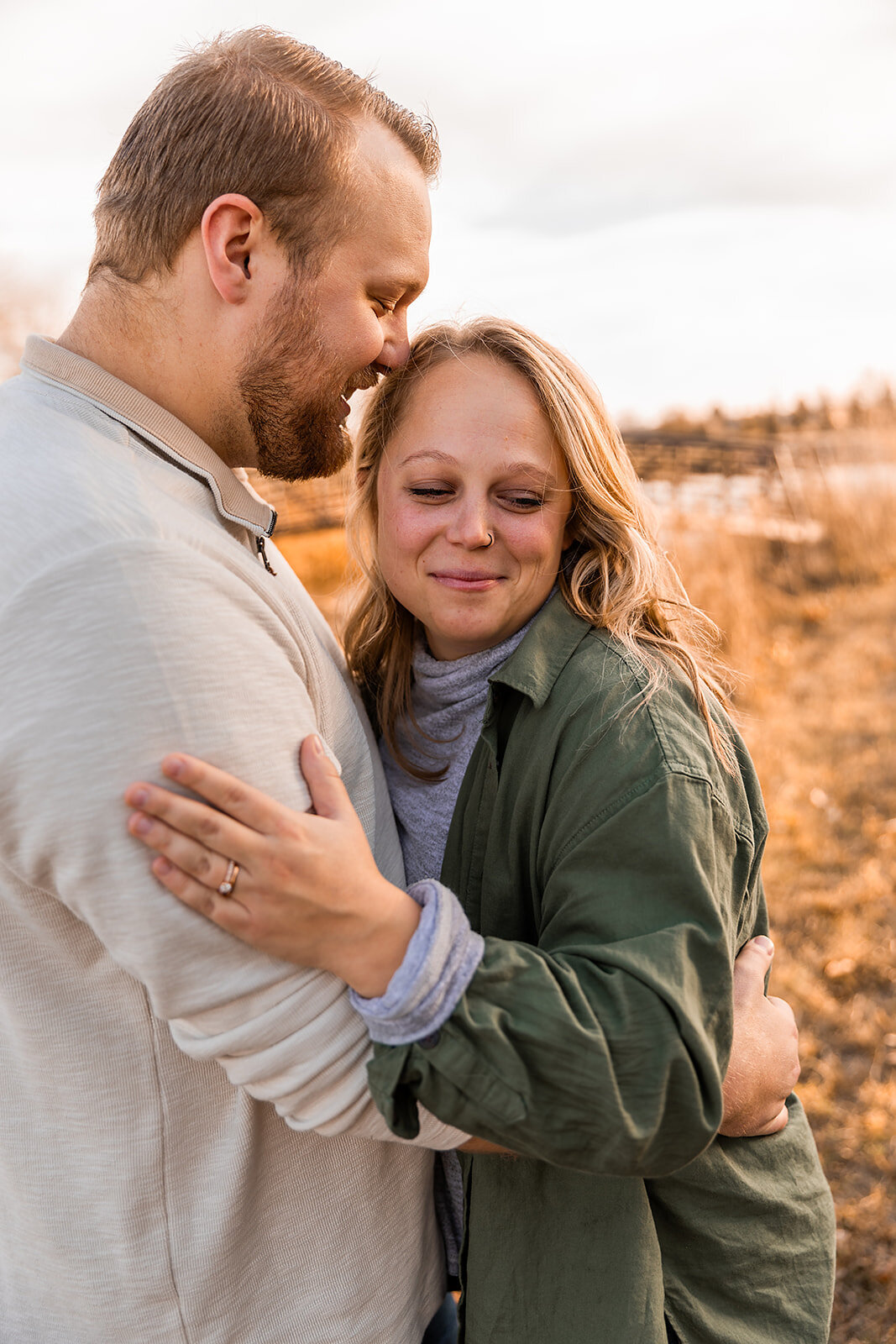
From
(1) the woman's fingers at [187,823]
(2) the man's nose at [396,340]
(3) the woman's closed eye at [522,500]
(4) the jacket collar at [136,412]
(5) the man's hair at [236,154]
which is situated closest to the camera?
(1) the woman's fingers at [187,823]

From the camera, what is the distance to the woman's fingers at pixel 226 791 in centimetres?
113

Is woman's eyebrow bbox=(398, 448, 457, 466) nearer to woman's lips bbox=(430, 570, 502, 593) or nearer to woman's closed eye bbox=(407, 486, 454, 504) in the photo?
woman's closed eye bbox=(407, 486, 454, 504)

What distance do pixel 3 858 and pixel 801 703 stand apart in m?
7.07

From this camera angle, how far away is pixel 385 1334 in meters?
1.64

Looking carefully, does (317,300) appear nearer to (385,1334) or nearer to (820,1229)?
(385,1334)

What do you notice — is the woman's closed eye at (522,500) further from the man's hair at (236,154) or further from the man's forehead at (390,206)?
the man's hair at (236,154)

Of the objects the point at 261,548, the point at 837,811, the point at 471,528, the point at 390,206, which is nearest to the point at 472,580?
the point at 471,528

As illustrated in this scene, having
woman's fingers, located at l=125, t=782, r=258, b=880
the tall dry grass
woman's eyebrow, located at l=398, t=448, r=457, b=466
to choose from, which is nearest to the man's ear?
woman's eyebrow, located at l=398, t=448, r=457, b=466

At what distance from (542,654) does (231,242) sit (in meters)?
0.85

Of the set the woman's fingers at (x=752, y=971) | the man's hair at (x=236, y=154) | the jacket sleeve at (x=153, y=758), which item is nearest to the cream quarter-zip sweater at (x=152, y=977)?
the jacket sleeve at (x=153, y=758)

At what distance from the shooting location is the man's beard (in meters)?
1.59

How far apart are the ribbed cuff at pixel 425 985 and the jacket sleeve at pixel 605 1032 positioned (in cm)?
2

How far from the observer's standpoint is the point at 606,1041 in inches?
49.0

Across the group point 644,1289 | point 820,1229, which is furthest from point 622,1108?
point 820,1229
